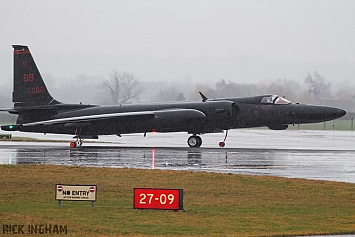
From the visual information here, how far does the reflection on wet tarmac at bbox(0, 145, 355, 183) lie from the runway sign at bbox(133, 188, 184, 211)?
683 centimetres

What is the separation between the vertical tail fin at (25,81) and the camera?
31.3 metres

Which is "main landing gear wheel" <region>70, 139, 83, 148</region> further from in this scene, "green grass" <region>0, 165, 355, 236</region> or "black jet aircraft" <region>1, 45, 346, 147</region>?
"green grass" <region>0, 165, 355, 236</region>

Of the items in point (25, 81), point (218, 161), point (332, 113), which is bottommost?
point (218, 161)

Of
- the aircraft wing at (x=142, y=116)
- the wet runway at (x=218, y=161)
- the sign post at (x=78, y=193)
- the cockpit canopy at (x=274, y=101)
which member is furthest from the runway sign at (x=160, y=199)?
the cockpit canopy at (x=274, y=101)

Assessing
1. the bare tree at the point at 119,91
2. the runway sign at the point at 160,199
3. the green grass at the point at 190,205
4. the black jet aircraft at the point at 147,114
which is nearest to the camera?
the green grass at the point at 190,205

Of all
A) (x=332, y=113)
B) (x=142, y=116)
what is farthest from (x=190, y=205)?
(x=332, y=113)

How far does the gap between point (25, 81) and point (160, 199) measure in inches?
842

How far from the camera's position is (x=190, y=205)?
1269 centimetres

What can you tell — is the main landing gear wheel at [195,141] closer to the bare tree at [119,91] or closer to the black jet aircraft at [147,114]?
the black jet aircraft at [147,114]

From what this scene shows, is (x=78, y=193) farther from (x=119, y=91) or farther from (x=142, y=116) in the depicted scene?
(x=119, y=91)

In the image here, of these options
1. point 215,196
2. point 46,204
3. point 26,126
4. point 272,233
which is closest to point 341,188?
point 215,196

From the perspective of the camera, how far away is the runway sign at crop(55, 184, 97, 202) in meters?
11.7

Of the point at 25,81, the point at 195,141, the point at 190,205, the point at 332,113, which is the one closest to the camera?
the point at 190,205

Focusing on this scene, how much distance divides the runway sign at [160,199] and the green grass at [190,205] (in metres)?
0.13
